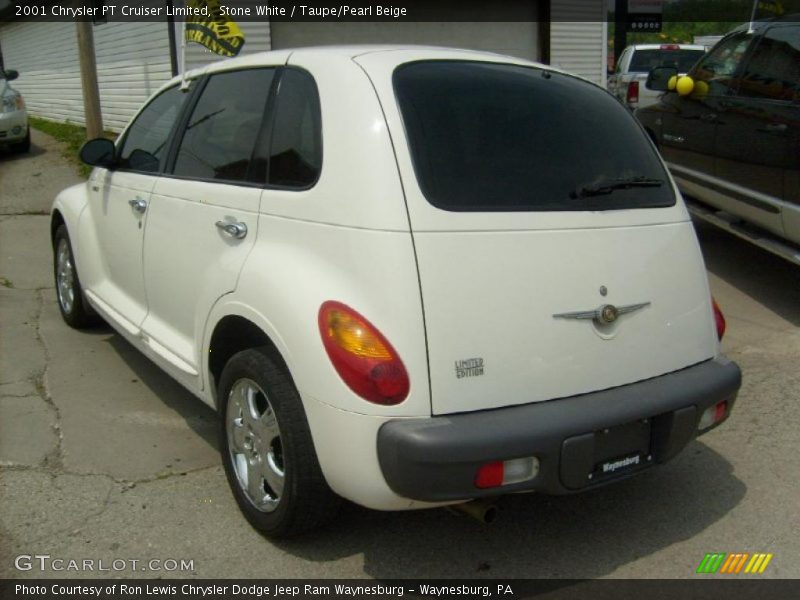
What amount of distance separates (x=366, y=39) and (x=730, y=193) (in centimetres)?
834

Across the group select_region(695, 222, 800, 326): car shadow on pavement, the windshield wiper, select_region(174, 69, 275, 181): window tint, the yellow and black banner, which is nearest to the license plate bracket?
the windshield wiper

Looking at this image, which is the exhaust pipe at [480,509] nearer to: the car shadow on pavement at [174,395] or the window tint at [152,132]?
the car shadow on pavement at [174,395]

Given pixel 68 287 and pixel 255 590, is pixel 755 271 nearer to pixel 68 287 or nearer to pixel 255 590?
pixel 68 287

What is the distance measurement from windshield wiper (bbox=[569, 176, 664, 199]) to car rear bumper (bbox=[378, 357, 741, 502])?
0.70 metres

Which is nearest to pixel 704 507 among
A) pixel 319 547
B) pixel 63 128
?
pixel 319 547

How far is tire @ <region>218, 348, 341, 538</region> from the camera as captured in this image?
9.26 ft

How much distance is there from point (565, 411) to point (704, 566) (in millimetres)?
890

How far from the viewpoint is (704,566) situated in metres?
3.04

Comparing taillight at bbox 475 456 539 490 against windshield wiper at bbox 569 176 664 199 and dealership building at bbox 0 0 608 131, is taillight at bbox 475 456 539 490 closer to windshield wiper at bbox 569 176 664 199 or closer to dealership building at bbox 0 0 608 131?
windshield wiper at bbox 569 176 664 199

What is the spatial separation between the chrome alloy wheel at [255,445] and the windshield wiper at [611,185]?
4.41 feet

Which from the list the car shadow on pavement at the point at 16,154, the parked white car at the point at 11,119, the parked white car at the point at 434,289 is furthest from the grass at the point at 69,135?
the parked white car at the point at 434,289

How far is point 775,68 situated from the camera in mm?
5895

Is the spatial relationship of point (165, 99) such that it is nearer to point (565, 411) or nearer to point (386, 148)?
point (386, 148)

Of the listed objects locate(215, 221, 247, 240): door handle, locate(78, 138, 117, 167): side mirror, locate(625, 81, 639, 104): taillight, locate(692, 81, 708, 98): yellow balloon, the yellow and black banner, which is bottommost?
locate(625, 81, 639, 104): taillight
